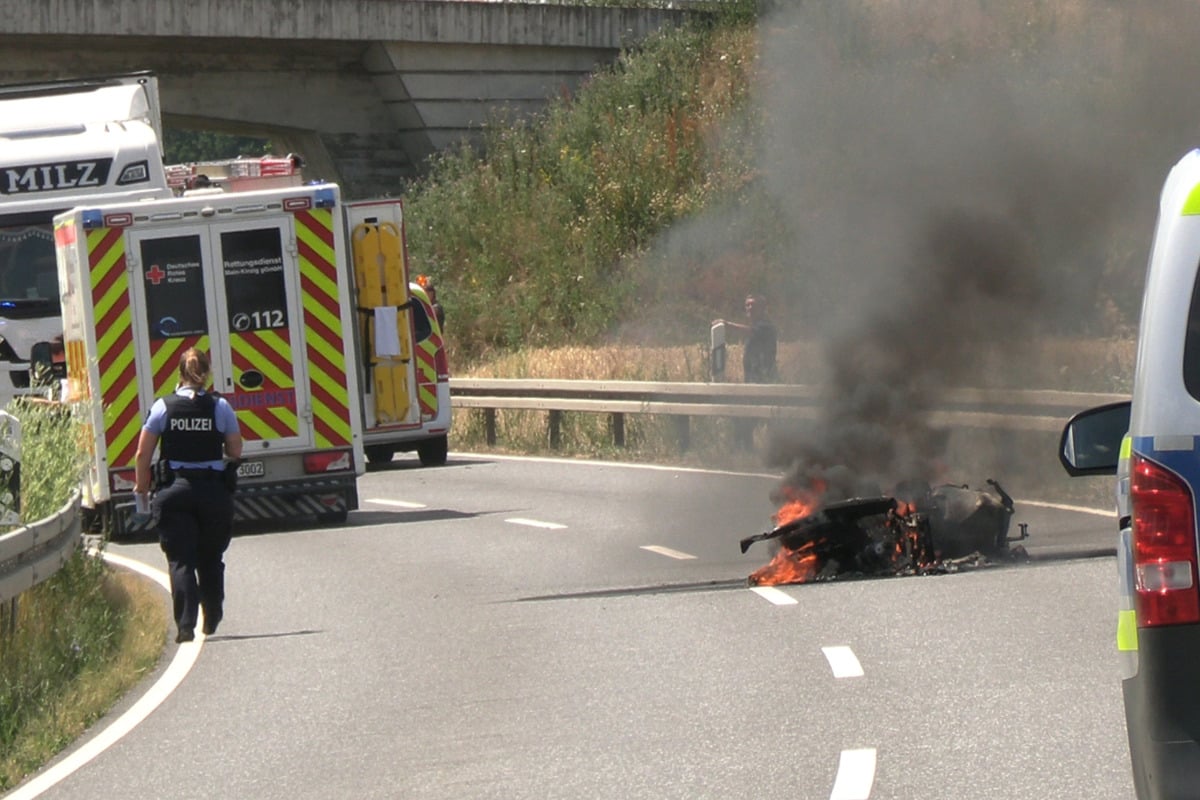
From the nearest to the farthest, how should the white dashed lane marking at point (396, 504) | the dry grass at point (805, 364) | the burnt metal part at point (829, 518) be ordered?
1. the burnt metal part at point (829, 518)
2. the dry grass at point (805, 364)
3. the white dashed lane marking at point (396, 504)

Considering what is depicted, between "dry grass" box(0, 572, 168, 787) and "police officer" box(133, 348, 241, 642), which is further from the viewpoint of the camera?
"police officer" box(133, 348, 241, 642)

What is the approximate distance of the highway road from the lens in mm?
7180

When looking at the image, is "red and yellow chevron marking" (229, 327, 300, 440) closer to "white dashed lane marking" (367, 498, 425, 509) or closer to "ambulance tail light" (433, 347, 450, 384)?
"white dashed lane marking" (367, 498, 425, 509)

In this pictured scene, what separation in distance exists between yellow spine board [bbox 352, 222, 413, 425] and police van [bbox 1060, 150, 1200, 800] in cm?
1343

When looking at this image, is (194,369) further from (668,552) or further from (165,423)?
(668,552)

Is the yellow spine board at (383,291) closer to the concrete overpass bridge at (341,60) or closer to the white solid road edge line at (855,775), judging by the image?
the white solid road edge line at (855,775)

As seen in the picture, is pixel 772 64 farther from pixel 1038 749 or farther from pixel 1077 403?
pixel 1038 749

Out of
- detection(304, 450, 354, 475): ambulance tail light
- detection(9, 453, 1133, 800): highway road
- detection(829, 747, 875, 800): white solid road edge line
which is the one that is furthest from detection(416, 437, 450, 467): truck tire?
detection(829, 747, 875, 800): white solid road edge line

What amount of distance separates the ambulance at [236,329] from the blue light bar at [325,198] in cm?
2

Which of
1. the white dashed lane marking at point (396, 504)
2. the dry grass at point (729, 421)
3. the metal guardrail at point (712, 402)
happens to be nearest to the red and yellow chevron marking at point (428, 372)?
the metal guardrail at point (712, 402)

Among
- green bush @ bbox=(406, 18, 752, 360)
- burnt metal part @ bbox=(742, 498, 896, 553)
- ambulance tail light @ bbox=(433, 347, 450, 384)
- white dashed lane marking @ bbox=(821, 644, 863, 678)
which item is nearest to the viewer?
white dashed lane marking @ bbox=(821, 644, 863, 678)

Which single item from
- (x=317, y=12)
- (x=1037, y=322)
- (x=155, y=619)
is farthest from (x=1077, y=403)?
(x=317, y=12)

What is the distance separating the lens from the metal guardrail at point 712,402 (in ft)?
51.0

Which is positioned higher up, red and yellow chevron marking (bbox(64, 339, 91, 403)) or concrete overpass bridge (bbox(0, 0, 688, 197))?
concrete overpass bridge (bbox(0, 0, 688, 197))
